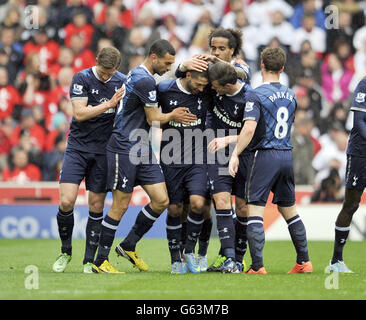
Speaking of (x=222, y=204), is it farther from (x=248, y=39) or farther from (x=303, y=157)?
(x=248, y=39)

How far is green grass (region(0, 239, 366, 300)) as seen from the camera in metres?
6.95

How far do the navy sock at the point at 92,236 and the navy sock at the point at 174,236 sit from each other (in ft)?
2.85

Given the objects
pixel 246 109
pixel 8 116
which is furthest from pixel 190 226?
pixel 8 116

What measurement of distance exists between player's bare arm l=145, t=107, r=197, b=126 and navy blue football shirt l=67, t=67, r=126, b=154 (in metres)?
0.71

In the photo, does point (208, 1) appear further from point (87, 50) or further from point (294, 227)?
point (294, 227)

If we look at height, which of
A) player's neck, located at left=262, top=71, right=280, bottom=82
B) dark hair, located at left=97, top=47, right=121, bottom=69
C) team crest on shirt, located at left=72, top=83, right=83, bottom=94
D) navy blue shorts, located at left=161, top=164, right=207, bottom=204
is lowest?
navy blue shorts, located at left=161, top=164, right=207, bottom=204

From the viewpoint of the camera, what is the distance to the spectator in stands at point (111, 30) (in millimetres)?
17875

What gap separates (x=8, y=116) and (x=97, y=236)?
340 inches

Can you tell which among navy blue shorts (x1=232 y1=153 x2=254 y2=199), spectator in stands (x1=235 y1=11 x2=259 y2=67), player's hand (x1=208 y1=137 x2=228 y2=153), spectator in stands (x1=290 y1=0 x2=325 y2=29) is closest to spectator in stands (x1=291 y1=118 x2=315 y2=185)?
spectator in stands (x1=235 y1=11 x2=259 y2=67)

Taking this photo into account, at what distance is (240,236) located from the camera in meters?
9.56

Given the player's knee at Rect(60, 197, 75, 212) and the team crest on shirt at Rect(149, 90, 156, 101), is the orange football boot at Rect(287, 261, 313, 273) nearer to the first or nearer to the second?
the team crest on shirt at Rect(149, 90, 156, 101)

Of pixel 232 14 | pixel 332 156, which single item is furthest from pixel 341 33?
pixel 332 156

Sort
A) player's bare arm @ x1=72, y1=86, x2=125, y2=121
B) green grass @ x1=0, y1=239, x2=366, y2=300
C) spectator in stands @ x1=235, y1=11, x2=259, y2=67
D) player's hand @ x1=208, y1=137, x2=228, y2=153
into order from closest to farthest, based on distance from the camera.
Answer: green grass @ x1=0, y1=239, x2=366, y2=300 → player's hand @ x1=208, y1=137, x2=228, y2=153 → player's bare arm @ x1=72, y1=86, x2=125, y2=121 → spectator in stands @ x1=235, y1=11, x2=259, y2=67

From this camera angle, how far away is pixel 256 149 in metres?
8.86
